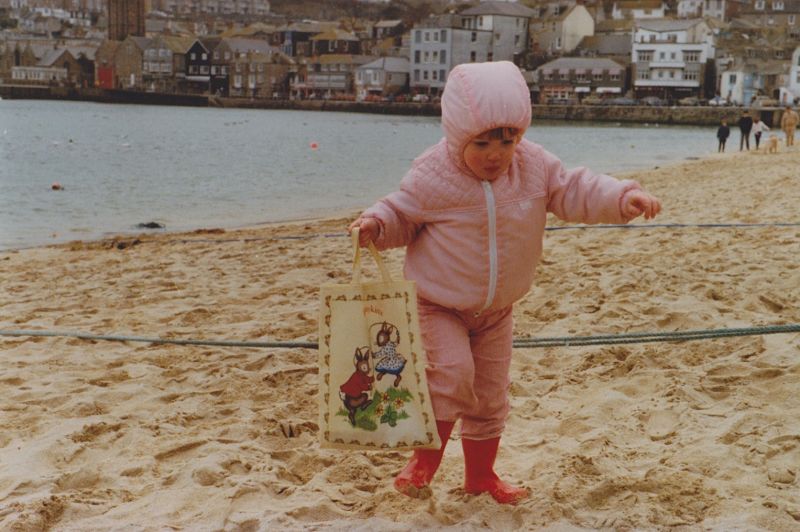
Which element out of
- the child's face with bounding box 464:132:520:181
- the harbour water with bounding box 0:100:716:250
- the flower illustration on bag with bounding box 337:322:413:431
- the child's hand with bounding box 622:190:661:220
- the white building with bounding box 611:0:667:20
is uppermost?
the white building with bounding box 611:0:667:20

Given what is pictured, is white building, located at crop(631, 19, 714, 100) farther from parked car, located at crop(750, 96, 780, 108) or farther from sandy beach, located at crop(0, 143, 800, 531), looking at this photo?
sandy beach, located at crop(0, 143, 800, 531)

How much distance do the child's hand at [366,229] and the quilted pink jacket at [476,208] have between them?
1.0 inches

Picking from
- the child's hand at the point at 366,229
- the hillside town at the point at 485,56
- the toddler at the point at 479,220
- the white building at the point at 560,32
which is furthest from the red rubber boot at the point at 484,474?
the white building at the point at 560,32

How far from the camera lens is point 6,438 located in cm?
349

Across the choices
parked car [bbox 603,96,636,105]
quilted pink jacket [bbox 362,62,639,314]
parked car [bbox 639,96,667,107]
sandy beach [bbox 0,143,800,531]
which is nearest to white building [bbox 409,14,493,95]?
parked car [bbox 603,96,636,105]

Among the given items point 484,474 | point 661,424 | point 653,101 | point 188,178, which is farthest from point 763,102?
point 484,474

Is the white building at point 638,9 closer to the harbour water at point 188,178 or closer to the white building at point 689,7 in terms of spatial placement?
the white building at point 689,7

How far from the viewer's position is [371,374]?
270cm

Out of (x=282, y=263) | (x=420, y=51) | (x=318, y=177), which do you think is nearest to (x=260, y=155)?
(x=318, y=177)

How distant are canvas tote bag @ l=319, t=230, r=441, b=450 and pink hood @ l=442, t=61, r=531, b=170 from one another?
1.57 ft

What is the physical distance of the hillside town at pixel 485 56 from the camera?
316 ft

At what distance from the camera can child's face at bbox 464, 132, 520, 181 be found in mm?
2664

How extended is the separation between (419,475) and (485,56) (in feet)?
367

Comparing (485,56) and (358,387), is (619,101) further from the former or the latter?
(358,387)
